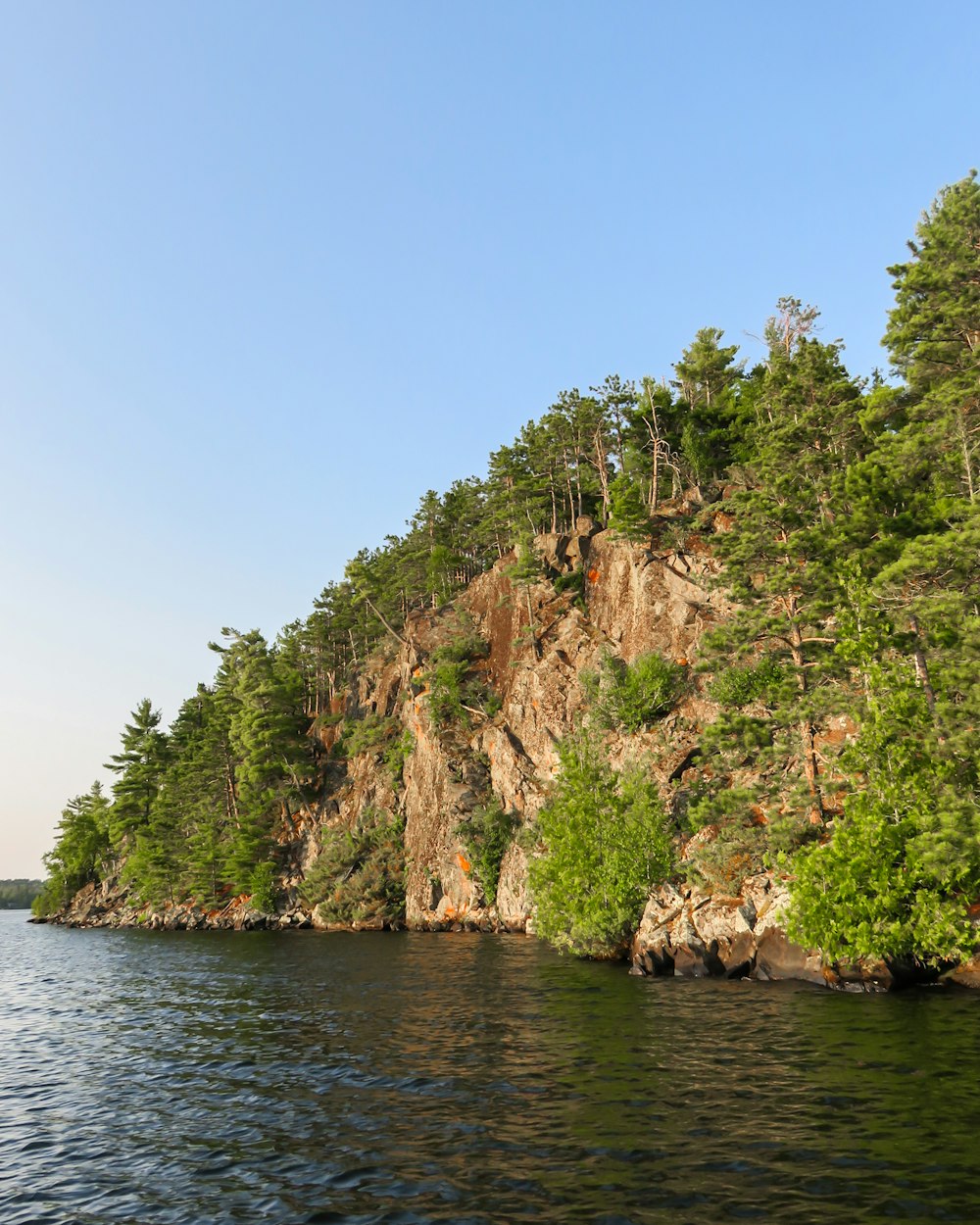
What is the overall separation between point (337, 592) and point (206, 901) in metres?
38.7

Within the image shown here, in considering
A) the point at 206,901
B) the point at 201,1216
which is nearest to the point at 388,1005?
the point at 201,1216

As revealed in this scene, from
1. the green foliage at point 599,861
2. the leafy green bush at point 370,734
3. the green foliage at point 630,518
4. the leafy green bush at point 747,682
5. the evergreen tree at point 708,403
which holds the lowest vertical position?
the green foliage at point 599,861

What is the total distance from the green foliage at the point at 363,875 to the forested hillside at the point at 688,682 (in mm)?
295

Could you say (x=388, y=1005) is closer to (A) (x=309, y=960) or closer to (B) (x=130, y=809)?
(A) (x=309, y=960)

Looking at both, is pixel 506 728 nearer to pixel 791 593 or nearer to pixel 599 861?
pixel 599 861

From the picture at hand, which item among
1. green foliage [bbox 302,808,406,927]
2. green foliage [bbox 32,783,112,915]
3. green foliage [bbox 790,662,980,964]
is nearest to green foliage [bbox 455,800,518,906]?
green foliage [bbox 302,808,406,927]

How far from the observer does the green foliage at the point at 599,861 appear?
3644 cm

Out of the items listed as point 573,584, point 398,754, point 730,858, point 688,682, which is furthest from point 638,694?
point 398,754

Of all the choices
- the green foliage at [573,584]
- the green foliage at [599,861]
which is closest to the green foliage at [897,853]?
the green foliage at [599,861]

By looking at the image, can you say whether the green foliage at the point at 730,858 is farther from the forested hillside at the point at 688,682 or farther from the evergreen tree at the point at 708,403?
the evergreen tree at the point at 708,403

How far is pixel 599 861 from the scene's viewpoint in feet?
124

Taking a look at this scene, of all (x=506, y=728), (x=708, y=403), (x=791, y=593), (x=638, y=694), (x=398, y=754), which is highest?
(x=708, y=403)

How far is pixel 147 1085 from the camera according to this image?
19328 millimetres

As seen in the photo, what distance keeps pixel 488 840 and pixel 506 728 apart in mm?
9572
